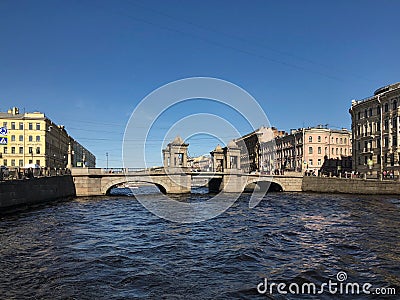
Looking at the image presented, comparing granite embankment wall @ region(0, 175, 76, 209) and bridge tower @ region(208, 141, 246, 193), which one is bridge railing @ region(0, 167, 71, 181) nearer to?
granite embankment wall @ region(0, 175, 76, 209)

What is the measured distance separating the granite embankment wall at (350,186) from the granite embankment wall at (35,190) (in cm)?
4658

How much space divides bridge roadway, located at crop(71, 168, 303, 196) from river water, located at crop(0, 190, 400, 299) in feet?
101

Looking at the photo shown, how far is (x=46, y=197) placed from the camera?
43.3 m

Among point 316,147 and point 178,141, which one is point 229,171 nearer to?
point 178,141

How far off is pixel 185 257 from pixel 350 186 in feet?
178

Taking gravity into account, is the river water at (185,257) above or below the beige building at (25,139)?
below

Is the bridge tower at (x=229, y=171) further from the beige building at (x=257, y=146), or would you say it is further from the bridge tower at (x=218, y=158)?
the beige building at (x=257, y=146)

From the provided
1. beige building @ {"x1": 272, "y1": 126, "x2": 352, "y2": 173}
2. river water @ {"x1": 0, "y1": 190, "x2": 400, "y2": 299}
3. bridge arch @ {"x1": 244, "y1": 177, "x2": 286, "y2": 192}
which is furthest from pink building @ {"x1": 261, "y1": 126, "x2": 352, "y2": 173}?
river water @ {"x1": 0, "y1": 190, "x2": 400, "y2": 299}

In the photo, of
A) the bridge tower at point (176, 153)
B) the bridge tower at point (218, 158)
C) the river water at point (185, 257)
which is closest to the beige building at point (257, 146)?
the bridge tower at point (218, 158)

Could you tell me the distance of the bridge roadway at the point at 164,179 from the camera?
56.8 metres

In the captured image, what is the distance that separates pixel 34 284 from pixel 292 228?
17.6m

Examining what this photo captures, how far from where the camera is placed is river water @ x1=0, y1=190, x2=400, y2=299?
1147 cm

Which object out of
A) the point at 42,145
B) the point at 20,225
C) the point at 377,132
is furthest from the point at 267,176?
the point at 42,145

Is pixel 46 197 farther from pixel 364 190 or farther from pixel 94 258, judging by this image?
pixel 364 190
